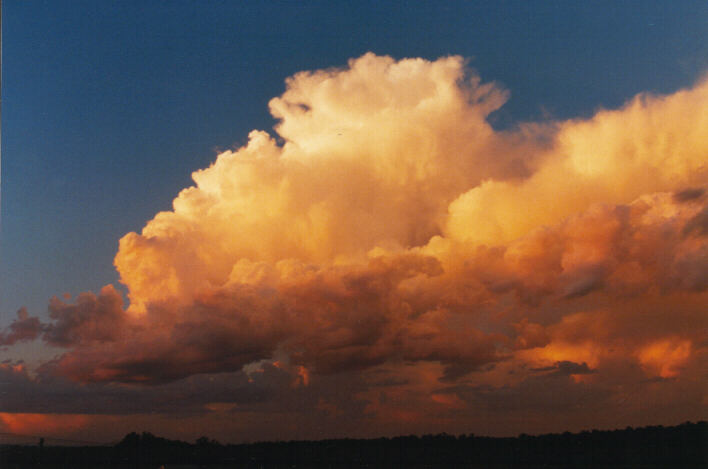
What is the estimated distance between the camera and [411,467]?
16988cm

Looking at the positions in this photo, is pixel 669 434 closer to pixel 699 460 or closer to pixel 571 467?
pixel 699 460

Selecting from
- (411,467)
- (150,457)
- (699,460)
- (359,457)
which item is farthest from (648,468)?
(150,457)

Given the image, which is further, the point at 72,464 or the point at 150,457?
the point at 150,457

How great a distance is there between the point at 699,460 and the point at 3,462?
525ft

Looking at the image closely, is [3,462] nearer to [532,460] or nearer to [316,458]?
[316,458]

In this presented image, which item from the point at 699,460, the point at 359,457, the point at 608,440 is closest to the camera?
the point at 699,460

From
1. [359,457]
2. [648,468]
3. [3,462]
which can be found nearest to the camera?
[648,468]

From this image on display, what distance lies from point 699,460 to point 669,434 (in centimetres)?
2456

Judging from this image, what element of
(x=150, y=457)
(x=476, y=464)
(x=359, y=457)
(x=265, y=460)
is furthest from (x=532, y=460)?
(x=150, y=457)

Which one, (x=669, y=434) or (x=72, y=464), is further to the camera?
(x=72, y=464)

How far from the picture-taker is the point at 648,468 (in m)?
133

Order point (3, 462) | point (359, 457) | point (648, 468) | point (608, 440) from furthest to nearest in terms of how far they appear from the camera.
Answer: point (359, 457) < point (608, 440) < point (3, 462) < point (648, 468)

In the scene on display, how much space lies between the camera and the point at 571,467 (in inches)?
Answer: 5797

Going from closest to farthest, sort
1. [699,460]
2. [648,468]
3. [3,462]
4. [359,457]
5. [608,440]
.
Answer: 1. [648,468]
2. [699,460]
3. [3,462]
4. [608,440]
5. [359,457]
